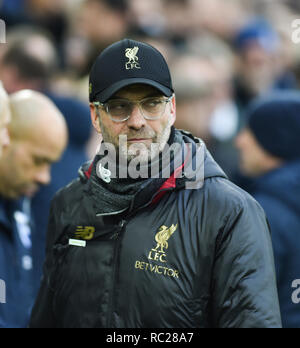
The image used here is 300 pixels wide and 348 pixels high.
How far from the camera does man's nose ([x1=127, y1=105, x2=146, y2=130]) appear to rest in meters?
3.08

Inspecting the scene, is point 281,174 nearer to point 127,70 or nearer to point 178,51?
point 127,70

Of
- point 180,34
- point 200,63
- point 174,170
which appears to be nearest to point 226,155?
point 200,63

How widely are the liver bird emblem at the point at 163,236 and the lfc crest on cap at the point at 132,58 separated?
749 mm

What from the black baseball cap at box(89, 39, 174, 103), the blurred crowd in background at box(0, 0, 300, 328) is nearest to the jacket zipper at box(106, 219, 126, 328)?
the black baseball cap at box(89, 39, 174, 103)

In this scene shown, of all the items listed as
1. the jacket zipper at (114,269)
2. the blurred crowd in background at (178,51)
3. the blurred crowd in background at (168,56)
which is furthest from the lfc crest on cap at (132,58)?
the blurred crowd in background at (178,51)

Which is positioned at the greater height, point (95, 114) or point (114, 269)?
point (95, 114)

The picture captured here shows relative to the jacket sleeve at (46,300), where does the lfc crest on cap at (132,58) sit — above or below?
above

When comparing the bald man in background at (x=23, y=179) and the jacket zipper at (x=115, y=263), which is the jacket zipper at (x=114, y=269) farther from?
the bald man in background at (x=23, y=179)

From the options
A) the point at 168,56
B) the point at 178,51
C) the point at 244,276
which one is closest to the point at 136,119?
the point at 244,276

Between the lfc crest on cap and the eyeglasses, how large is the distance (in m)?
0.16

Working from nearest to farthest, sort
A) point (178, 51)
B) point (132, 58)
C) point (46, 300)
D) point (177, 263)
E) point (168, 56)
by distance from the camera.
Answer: point (177, 263) → point (132, 58) → point (46, 300) → point (168, 56) → point (178, 51)

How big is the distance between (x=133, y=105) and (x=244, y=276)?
0.93 meters

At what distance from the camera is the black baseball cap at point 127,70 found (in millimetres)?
3037

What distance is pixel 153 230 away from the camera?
3.05 m
